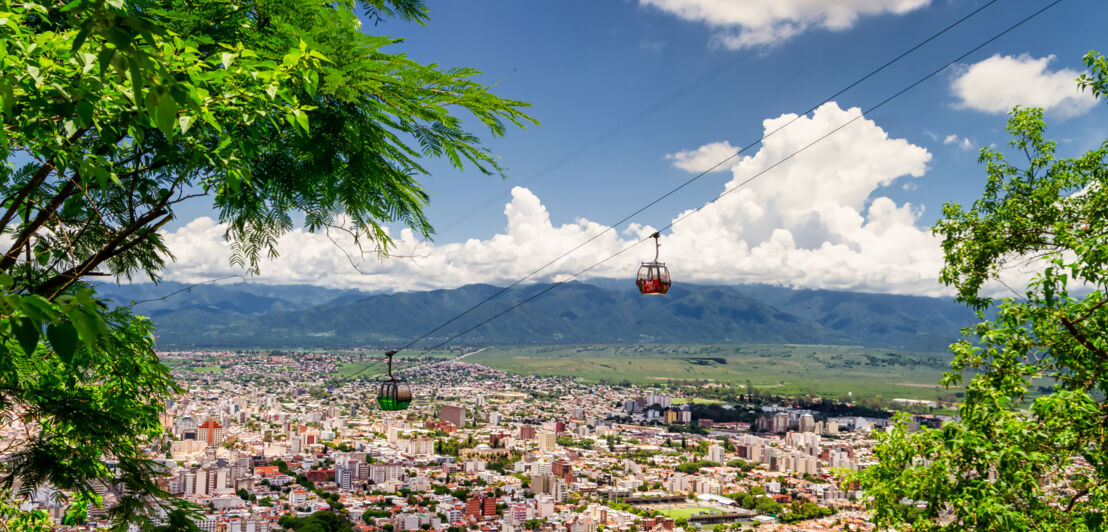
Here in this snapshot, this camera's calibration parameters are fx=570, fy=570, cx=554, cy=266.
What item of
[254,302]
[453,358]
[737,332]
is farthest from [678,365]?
[254,302]

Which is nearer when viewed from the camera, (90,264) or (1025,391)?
(90,264)

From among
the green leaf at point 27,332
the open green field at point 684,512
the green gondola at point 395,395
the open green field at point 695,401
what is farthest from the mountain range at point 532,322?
the green leaf at point 27,332

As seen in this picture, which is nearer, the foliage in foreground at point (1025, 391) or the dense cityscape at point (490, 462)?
the foliage in foreground at point (1025, 391)

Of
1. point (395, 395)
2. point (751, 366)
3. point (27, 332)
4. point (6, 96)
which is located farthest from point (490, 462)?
point (751, 366)

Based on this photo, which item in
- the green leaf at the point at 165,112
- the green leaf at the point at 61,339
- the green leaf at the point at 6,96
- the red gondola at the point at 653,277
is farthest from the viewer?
the red gondola at the point at 653,277

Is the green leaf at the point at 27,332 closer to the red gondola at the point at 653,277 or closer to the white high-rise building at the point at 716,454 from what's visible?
the red gondola at the point at 653,277

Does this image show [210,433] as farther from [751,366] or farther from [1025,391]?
[751,366]
